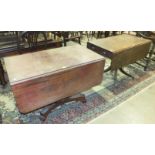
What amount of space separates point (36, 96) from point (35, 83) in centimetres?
14

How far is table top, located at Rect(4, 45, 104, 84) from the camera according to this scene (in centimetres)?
136

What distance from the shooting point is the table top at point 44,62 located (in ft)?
4.45

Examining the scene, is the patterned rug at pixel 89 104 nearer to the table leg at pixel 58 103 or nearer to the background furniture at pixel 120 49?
the table leg at pixel 58 103

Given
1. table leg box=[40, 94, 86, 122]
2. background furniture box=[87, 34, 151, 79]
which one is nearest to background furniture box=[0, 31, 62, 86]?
background furniture box=[87, 34, 151, 79]

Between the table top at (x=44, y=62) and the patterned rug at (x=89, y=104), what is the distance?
55 centimetres

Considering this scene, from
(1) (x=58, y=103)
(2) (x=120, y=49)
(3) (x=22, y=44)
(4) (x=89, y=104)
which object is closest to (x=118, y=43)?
(2) (x=120, y=49)

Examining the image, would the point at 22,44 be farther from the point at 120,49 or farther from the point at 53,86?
the point at 120,49

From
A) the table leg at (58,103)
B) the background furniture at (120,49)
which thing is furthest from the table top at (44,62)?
the table leg at (58,103)

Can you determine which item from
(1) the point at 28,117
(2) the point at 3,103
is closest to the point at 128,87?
(1) the point at 28,117

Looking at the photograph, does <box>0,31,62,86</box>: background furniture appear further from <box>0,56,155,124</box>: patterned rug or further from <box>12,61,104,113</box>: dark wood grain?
<box>12,61,104,113</box>: dark wood grain

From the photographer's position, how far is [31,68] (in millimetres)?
1445

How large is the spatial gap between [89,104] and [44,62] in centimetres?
82
